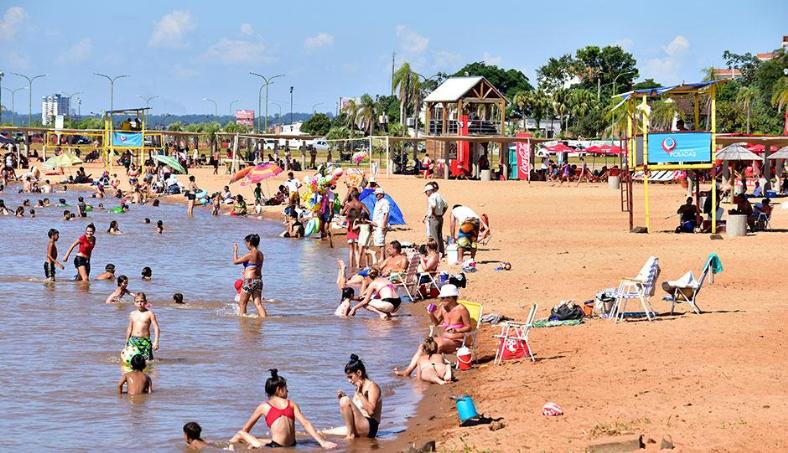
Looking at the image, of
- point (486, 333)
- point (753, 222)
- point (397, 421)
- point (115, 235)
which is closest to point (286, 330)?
point (486, 333)

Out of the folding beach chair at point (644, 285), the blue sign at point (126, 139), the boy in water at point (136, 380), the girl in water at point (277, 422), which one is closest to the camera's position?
the girl in water at point (277, 422)

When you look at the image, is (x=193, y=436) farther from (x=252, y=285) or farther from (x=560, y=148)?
(x=560, y=148)

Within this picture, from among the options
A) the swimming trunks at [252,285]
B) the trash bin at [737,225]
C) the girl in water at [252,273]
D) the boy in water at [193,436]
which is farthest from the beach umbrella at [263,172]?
the boy in water at [193,436]

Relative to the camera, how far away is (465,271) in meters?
21.7

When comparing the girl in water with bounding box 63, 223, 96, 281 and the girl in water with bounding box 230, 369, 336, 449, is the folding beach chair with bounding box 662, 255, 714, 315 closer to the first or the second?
the girl in water with bounding box 230, 369, 336, 449

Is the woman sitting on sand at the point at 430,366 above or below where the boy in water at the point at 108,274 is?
below

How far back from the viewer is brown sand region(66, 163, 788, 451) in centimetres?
977

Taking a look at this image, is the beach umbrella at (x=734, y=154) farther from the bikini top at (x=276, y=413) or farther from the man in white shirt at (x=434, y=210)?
the bikini top at (x=276, y=413)

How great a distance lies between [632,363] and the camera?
41.5 ft

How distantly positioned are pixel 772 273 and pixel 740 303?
148 inches

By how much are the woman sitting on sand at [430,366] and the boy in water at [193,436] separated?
347 centimetres

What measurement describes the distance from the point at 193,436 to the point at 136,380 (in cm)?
256

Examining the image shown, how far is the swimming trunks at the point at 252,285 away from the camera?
17984 mm

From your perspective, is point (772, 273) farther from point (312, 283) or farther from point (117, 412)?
point (117, 412)
